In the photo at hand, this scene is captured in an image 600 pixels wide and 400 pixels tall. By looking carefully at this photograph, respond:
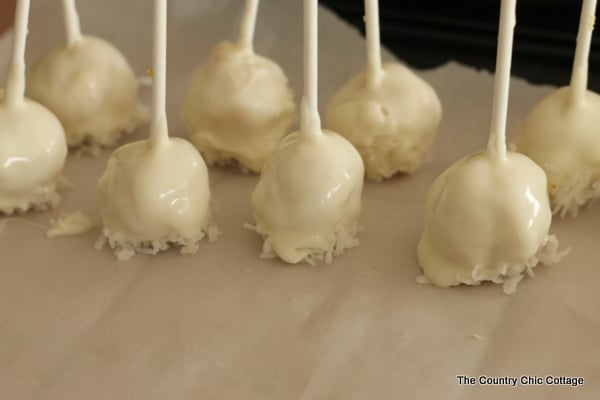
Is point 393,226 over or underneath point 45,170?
underneath

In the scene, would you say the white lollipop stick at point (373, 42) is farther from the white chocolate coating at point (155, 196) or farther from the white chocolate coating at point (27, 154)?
the white chocolate coating at point (27, 154)

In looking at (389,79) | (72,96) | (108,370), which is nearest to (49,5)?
(72,96)

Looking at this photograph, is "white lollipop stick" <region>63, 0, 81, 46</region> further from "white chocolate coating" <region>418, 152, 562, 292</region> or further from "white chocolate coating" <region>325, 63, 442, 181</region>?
"white chocolate coating" <region>418, 152, 562, 292</region>

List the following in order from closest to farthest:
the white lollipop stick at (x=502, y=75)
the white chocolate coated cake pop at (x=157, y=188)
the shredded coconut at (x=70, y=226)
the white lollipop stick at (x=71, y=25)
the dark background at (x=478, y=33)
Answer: the white lollipop stick at (x=502, y=75)
the white chocolate coated cake pop at (x=157, y=188)
the shredded coconut at (x=70, y=226)
the white lollipop stick at (x=71, y=25)
the dark background at (x=478, y=33)

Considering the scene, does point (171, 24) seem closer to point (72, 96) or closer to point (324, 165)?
point (72, 96)

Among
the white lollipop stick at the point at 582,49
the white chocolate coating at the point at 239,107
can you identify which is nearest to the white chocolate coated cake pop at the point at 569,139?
the white lollipop stick at the point at 582,49

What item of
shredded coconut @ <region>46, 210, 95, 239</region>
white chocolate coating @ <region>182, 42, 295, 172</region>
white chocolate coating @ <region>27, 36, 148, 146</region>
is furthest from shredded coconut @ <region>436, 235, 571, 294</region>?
white chocolate coating @ <region>27, 36, 148, 146</region>

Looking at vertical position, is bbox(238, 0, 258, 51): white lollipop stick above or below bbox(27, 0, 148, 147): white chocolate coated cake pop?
above
